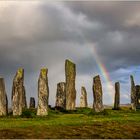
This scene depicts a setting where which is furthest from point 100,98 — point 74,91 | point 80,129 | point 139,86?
point 80,129

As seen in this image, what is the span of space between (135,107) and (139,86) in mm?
4172

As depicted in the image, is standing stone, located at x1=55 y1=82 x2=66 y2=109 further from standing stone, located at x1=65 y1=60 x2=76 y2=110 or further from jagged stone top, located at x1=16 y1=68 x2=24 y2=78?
jagged stone top, located at x1=16 y1=68 x2=24 y2=78

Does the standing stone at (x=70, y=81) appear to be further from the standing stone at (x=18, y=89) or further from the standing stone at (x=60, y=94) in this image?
the standing stone at (x=18, y=89)

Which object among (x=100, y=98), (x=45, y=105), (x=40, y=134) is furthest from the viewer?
(x=100, y=98)

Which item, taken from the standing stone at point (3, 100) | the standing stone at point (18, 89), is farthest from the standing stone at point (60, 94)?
the standing stone at point (18, 89)

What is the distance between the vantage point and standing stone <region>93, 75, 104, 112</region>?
4888cm

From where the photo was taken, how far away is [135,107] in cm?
6156

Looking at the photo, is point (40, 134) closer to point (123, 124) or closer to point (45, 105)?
point (123, 124)

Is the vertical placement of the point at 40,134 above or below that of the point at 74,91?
below

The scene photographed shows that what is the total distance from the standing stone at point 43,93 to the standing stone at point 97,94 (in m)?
7.17

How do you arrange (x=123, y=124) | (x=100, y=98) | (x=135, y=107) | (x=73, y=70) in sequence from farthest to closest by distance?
(x=135, y=107), (x=73, y=70), (x=100, y=98), (x=123, y=124)

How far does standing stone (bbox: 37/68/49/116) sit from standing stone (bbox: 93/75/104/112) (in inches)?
282

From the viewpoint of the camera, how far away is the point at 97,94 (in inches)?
1948

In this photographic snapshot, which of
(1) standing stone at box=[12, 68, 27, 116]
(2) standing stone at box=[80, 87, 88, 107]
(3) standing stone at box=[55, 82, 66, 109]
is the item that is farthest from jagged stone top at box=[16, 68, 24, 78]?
(2) standing stone at box=[80, 87, 88, 107]
